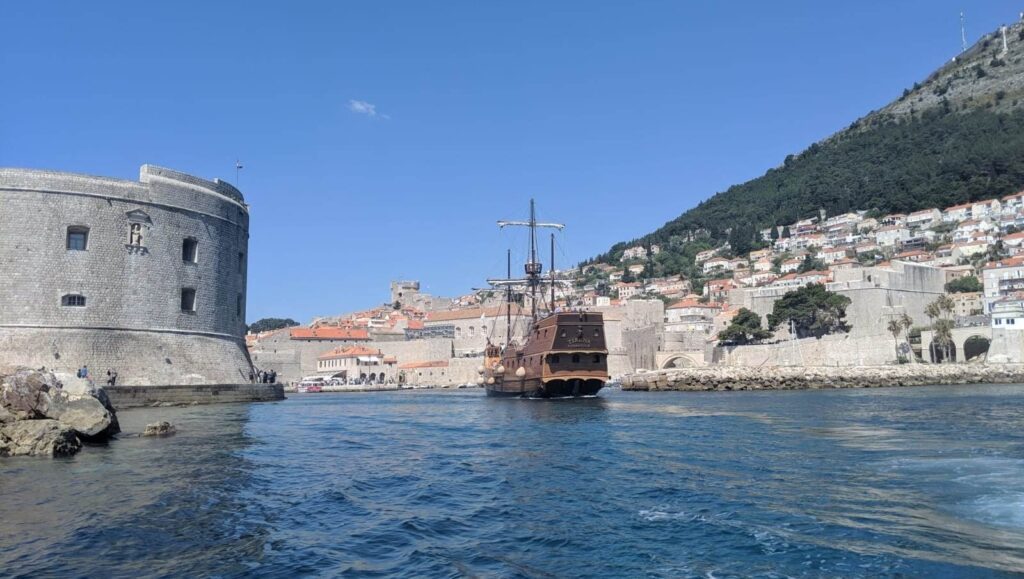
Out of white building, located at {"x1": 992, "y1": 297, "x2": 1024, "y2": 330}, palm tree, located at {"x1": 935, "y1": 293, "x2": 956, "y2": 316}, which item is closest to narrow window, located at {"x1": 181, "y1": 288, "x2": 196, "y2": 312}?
white building, located at {"x1": 992, "y1": 297, "x2": 1024, "y2": 330}

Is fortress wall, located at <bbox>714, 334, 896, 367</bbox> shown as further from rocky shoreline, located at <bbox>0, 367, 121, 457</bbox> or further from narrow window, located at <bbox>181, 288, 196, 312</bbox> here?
rocky shoreline, located at <bbox>0, 367, 121, 457</bbox>

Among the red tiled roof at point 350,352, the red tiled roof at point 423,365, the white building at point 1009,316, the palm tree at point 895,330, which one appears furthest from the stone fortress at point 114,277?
the white building at point 1009,316

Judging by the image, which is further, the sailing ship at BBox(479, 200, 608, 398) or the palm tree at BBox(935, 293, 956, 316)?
the palm tree at BBox(935, 293, 956, 316)

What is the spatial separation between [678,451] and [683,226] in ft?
399

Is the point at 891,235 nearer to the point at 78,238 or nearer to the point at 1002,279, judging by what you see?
the point at 1002,279

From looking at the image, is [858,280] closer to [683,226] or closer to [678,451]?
[678,451]

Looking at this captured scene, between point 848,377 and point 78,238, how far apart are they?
34.9 meters

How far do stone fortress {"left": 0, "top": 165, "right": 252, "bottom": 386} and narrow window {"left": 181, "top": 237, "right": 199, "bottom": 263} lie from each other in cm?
3

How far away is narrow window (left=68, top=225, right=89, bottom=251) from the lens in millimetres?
22500

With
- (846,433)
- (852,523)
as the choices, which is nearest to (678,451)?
(846,433)

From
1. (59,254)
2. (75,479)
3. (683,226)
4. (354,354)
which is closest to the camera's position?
(75,479)

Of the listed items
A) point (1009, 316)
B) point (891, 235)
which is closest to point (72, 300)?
point (1009, 316)

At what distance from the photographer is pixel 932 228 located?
85.2 m

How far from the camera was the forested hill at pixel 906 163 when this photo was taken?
91.6 m
